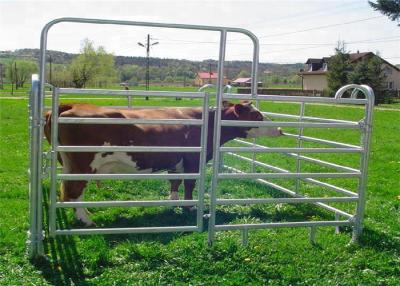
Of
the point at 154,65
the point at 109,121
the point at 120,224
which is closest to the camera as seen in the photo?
the point at 109,121

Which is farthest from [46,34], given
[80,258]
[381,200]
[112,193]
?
[381,200]

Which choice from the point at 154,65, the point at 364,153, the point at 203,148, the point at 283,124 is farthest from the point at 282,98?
the point at 154,65

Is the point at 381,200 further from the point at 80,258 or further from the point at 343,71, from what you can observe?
the point at 343,71

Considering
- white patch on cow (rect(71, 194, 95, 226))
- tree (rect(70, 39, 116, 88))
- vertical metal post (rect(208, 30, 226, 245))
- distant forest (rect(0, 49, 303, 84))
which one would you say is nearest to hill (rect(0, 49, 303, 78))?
distant forest (rect(0, 49, 303, 84))

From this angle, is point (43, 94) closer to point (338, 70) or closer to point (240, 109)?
point (240, 109)

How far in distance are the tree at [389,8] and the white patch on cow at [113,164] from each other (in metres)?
25.6

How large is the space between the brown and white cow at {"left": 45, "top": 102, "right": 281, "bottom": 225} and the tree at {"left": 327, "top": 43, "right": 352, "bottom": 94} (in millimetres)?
48089

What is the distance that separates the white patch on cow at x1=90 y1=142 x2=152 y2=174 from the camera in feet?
21.3

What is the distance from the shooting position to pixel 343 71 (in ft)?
178

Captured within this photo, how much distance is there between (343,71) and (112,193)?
49.5 meters

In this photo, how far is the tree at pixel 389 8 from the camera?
28.8 metres

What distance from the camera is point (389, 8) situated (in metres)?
29.1

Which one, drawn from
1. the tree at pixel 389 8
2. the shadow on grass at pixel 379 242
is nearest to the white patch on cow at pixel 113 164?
the shadow on grass at pixel 379 242

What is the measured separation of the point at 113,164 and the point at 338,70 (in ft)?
167
